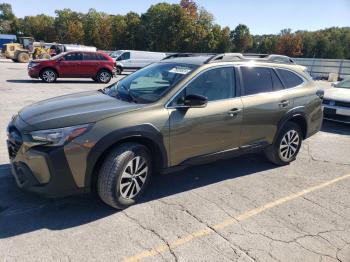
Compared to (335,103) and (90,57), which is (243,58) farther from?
(90,57)

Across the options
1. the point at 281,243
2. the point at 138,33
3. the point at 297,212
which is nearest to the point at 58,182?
the point at 281,243

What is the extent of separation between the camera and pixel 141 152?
3.97m

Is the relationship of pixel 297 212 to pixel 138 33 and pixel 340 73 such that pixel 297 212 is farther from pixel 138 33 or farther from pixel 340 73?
pixel 138 33

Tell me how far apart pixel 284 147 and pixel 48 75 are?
13561 millimetres

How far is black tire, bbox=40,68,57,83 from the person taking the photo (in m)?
16.3

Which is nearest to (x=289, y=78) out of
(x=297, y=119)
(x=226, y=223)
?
(x=297, y=119)

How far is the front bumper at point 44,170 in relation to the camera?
344 cm

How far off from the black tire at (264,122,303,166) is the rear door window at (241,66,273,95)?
74cm

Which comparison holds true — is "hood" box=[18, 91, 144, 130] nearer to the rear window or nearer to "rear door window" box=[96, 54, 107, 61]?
the rear window

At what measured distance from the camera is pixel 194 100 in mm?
4160

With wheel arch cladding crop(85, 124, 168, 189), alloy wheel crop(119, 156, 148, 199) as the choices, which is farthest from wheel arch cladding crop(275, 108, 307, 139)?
alloy wheel crop(119, 156, 148, 199)

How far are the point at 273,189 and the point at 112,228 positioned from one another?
235 centimetres

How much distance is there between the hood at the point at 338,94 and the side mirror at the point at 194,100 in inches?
236

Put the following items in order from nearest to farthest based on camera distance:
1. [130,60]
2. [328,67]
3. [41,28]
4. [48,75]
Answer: [48,75] < [130,60] < [328,67] < [41,28]
